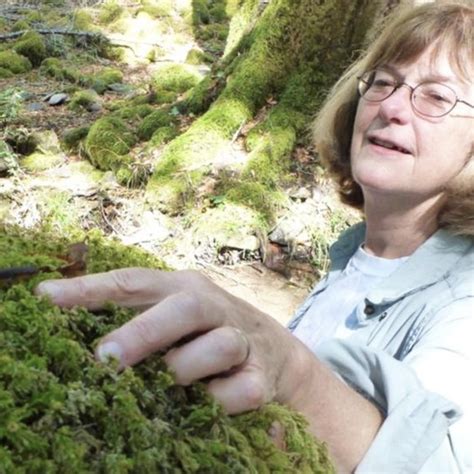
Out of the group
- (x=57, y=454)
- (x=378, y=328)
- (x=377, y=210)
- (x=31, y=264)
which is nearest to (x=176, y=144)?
(x=377, y=210)

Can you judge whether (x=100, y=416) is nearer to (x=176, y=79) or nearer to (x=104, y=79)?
(x=176, y=79)

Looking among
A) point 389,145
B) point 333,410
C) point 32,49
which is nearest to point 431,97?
point 389,145

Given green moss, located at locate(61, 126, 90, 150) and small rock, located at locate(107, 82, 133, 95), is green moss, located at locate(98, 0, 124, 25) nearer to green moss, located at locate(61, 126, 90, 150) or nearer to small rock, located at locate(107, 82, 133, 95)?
small rock, located at locate(107, 82, 133, 95)

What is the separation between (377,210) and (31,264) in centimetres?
158

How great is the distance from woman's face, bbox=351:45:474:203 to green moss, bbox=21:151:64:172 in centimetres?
498

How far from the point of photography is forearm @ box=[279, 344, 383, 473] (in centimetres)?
119

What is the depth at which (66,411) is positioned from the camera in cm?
81

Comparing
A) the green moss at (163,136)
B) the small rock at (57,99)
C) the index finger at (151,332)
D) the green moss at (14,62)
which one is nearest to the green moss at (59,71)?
the green moss at (14,62)

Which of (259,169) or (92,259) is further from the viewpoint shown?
(259,169)

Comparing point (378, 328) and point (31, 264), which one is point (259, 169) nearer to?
point (378, 328)

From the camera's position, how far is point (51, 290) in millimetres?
997

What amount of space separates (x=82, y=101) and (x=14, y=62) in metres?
2.67

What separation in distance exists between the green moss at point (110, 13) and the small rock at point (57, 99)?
5832 mm

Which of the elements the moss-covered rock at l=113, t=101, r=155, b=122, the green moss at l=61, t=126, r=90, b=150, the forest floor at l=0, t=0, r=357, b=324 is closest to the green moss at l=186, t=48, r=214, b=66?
the moss-covered rock at l=113, t=101, r=155, b=122
